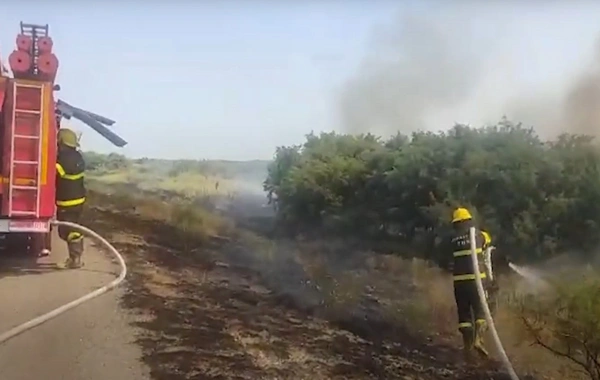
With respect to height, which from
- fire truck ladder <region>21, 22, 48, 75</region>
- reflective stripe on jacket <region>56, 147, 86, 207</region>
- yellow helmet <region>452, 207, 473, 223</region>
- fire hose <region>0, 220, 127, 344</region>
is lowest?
fire hose <region>0, 220, 127, 344</region>

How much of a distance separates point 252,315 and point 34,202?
76 cm

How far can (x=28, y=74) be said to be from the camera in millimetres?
2191

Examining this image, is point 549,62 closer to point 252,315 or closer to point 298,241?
point 298,241

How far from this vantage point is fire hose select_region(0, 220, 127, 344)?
2.13 meters

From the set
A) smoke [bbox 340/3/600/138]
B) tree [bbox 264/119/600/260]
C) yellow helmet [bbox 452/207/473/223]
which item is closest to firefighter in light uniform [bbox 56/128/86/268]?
tree [bbox 264/119/600/260]

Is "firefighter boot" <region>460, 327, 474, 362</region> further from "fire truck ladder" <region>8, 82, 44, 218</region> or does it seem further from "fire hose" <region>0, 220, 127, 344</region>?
"fire truck ladder" <region>8, 82, 44, 218</region>

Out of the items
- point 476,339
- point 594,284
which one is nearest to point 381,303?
point 476,339

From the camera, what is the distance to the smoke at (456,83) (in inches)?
93.0

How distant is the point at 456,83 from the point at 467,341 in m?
0.86

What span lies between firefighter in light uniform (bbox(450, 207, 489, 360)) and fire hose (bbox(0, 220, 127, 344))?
1.08 m

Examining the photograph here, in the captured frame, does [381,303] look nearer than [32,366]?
No

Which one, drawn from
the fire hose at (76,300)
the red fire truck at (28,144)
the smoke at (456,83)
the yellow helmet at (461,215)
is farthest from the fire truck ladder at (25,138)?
the yellow helmet at (461,215)

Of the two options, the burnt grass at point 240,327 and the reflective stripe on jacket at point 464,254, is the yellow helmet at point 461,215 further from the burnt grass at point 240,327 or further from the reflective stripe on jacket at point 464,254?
the burnt grass at point 240,327

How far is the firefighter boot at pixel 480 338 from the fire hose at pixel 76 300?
1155 millimetres
